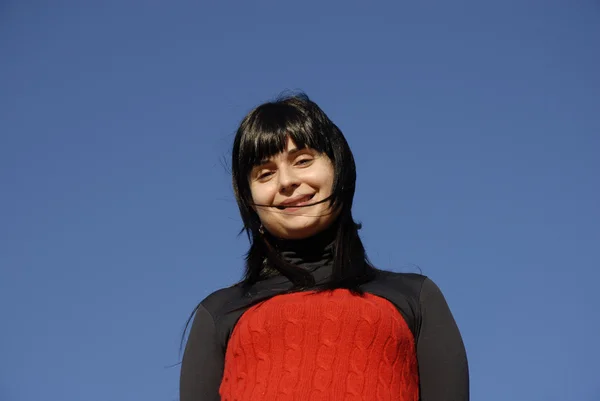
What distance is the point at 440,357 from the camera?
230 cm

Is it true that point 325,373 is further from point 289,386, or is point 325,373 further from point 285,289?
point 285,289

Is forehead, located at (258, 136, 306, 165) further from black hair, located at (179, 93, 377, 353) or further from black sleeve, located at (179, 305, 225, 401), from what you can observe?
black sleeve, located at (179, 305, 225, 401)

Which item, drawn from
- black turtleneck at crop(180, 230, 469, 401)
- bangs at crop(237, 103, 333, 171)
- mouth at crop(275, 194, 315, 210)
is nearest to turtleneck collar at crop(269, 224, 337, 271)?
black turtleneck at crop(180, 230, 469, 401)

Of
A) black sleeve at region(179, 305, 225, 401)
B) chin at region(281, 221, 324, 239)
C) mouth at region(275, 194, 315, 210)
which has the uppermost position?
mouth at region(275, 194, 315, 210)

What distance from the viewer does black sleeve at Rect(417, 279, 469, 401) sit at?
7.48 feet

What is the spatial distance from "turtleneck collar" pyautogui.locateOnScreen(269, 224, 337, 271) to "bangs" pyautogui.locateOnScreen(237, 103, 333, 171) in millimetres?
250

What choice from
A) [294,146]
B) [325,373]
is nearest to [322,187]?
[294,146]

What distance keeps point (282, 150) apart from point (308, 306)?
505 millimetres

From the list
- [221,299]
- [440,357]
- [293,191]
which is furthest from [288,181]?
[440,357]

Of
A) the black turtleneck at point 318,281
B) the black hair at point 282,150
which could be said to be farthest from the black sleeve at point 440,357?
the black hair at point 282,150

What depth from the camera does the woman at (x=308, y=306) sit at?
2182 mm

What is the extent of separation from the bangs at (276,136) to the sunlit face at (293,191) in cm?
2

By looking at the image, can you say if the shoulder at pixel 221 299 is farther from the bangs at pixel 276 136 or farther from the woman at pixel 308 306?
the bangs at pixel 276 136

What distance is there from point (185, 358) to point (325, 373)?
0.51 m
